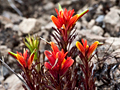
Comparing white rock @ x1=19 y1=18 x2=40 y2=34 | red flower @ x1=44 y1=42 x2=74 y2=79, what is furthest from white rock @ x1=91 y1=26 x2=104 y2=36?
red flower @ x1=44 y1=42 x2=74 y2=79

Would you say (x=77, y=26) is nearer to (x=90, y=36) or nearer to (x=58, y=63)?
(x=90, y=36)

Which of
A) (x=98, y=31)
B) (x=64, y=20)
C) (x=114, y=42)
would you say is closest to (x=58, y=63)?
(x=64, y=20)

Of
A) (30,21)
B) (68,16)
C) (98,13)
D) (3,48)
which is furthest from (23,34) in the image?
(68,16)

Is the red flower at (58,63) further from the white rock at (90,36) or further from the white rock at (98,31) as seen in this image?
the white rock at (98,31)

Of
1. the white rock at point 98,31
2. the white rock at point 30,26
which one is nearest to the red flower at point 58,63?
the white rock at point 98,31

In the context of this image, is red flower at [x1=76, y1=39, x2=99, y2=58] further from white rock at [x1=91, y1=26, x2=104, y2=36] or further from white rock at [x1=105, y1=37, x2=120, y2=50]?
A: white rock at [x1=91, y1=26, x2=104, y2=36]

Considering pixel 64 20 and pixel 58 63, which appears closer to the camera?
pixel 58 63

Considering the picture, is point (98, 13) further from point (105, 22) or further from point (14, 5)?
point (14, 5)

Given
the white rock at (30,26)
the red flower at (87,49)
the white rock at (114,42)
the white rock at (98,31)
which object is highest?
the white rock at (30,26)
